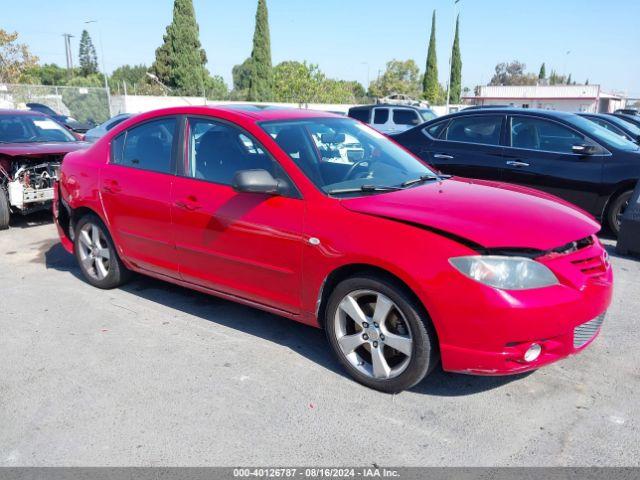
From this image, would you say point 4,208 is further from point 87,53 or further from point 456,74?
point 87,53

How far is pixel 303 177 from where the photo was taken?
3.63 metres

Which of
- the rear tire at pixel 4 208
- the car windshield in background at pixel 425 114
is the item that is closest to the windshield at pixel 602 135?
the rear tire at pixel 4 208

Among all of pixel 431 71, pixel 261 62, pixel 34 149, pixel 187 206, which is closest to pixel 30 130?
pixel 34 149

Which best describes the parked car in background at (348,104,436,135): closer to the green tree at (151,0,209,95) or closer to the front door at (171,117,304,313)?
the front door at (171,117,304,313)

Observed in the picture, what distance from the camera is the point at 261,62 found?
150 ft

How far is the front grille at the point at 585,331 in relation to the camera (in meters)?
3.15

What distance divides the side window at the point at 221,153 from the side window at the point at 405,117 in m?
13.3

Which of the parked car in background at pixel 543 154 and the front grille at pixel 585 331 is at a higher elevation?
the parked car in background at pixel 543 154

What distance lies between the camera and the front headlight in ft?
9.64

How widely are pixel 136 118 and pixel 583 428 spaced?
4056 mm

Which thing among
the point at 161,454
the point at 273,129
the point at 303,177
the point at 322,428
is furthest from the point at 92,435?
the point at 273,129

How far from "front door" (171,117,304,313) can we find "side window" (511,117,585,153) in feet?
15.3

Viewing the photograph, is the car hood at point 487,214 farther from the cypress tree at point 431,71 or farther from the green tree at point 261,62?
the cypress tree at point 431,71

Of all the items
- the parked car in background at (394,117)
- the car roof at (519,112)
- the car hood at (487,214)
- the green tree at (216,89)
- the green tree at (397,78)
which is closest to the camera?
the car hood at (487,214)
